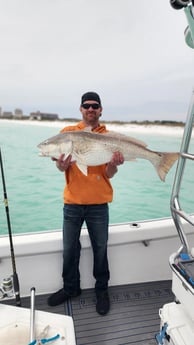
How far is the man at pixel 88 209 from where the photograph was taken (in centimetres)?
146

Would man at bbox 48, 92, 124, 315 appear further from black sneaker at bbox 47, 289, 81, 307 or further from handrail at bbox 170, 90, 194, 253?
handrail at bbox 170, 90, 194, 253

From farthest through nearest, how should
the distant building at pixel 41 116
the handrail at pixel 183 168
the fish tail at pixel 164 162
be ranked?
the distant building at pixel 41 116, the fish tail at pixel 164 162, the handrail at pixel 183 168

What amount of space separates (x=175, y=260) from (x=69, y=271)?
890mm

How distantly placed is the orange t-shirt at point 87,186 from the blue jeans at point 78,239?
0.21ft

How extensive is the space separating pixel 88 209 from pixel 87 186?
17 centimetres

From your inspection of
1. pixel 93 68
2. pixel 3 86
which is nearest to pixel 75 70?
pixel 93 68

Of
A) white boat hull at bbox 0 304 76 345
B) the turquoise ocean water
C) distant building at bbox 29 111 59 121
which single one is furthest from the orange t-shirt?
distant building at bbox 29 111 59 121

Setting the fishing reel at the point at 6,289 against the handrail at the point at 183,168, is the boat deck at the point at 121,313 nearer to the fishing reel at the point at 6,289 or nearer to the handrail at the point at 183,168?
the fishing reel at the point at 6,289

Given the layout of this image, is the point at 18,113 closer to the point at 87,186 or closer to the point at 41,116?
the point at 41,116

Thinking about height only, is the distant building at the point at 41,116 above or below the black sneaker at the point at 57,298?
above

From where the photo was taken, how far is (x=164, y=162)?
1.27 metres

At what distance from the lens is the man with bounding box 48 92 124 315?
1.46 m

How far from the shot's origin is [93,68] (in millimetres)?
4414

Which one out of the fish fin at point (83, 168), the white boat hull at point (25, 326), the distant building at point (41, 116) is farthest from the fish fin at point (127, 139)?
the distant building at point (41, 116)
